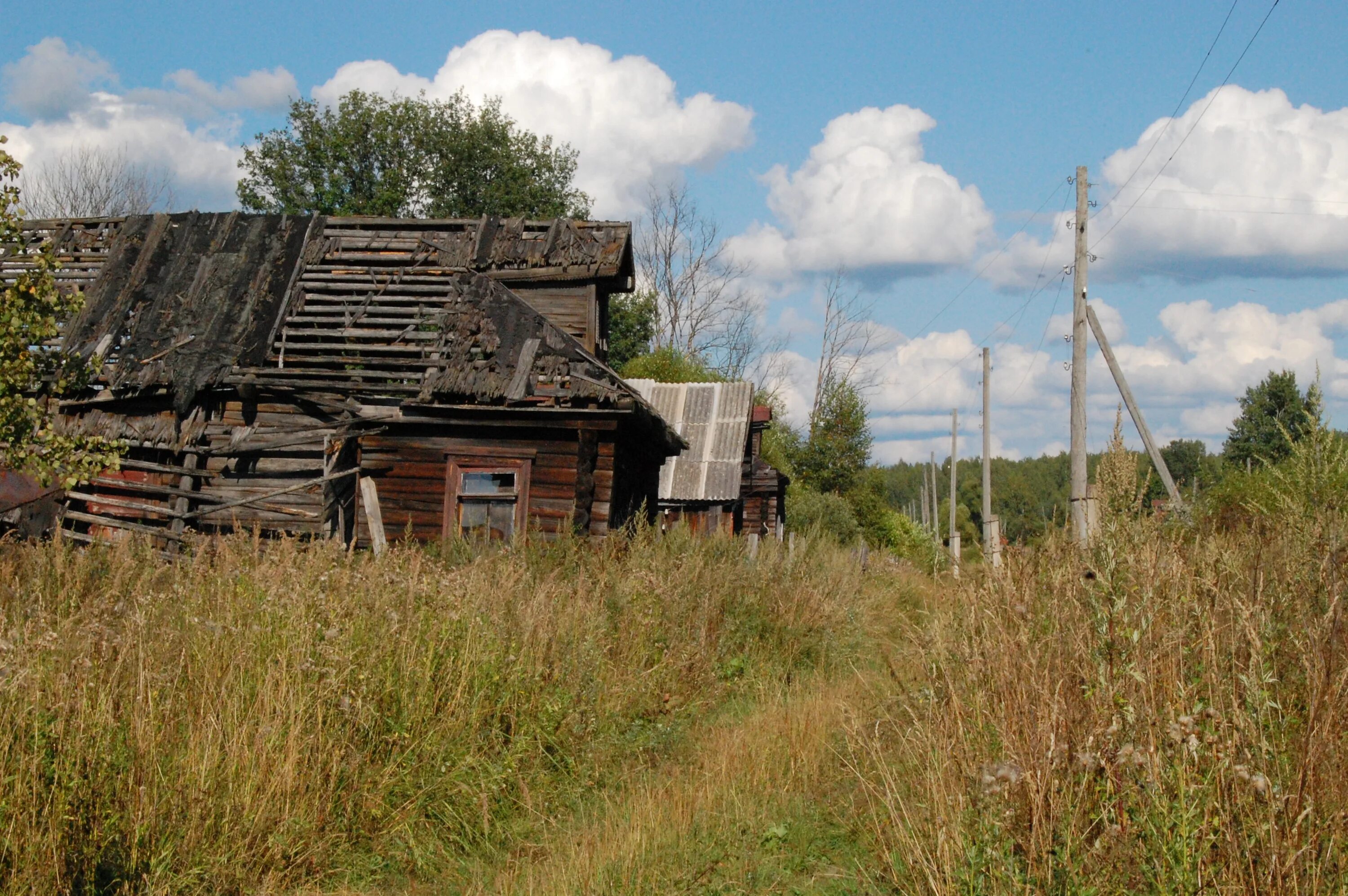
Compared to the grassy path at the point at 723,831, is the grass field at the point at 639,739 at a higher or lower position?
higher

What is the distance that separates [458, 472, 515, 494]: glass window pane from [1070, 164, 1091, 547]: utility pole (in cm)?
909

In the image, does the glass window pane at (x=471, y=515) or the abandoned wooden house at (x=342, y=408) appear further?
the glass window pane at (x=471, y=515)

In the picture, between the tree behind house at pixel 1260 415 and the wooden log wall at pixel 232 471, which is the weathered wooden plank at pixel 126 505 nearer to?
the wooden log wall at pixel 232 471

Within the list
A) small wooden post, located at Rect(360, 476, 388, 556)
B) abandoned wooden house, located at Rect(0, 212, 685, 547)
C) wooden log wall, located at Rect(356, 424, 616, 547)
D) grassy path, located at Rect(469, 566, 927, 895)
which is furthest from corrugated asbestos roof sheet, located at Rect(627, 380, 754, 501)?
grassy path, located at Rect(469, 566, 927, 895)

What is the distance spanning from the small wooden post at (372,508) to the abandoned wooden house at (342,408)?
2cm

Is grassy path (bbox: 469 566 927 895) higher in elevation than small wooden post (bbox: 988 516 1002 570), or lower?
lower

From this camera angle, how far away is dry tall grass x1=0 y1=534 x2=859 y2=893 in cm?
385

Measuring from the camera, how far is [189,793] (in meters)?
4.10

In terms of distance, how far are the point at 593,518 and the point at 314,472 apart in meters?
3.92

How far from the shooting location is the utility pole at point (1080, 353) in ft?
58.1

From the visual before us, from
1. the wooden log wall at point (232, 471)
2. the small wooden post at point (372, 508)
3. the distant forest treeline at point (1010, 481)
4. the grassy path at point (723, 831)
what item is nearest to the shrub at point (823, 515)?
the distant forest treeline at point (1010, 481)

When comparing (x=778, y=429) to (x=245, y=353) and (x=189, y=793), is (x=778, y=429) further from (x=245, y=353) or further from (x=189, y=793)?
(x=189, y=793)

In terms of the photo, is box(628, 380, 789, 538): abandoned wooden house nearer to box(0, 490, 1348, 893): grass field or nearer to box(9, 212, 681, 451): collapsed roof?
box(9, 212, 681, 451): collapsed roof

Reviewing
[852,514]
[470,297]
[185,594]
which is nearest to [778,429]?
[852,514]
